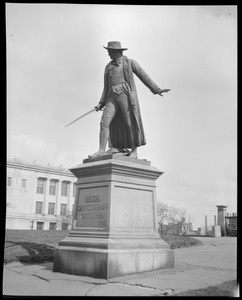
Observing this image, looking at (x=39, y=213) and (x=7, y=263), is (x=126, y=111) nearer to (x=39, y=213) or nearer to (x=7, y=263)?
(x=7, y=263)

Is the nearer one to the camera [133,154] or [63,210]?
[133,154]

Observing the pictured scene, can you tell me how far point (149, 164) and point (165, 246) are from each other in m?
1.74

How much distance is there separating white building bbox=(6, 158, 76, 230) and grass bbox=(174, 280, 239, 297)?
2365 inches

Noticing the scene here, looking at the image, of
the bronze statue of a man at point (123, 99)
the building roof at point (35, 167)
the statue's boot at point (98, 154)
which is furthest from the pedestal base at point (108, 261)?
the building roof at point (35, 167)

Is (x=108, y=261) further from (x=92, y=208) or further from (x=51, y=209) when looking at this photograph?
(x=51, y=209)

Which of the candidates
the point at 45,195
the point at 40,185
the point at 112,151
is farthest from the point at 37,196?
the point at 112,151

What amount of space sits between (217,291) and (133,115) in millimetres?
4231

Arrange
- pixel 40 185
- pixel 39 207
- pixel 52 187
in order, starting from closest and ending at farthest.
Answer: pixel 40 185
pixel 39 207
pixel 52 187

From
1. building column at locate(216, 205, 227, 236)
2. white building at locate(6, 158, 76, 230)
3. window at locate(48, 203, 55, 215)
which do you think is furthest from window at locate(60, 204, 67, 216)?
building column at locate(216, 205, 227, 236)

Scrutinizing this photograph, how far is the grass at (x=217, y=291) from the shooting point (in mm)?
4953

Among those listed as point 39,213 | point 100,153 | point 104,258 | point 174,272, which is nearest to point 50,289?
point 104,258

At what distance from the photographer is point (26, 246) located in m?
9.73

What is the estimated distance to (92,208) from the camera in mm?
7301

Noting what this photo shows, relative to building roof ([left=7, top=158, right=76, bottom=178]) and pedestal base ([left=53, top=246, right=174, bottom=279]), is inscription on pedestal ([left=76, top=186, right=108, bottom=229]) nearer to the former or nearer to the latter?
pedestal base ([left=53, top=246, right=174, bottom=279])
